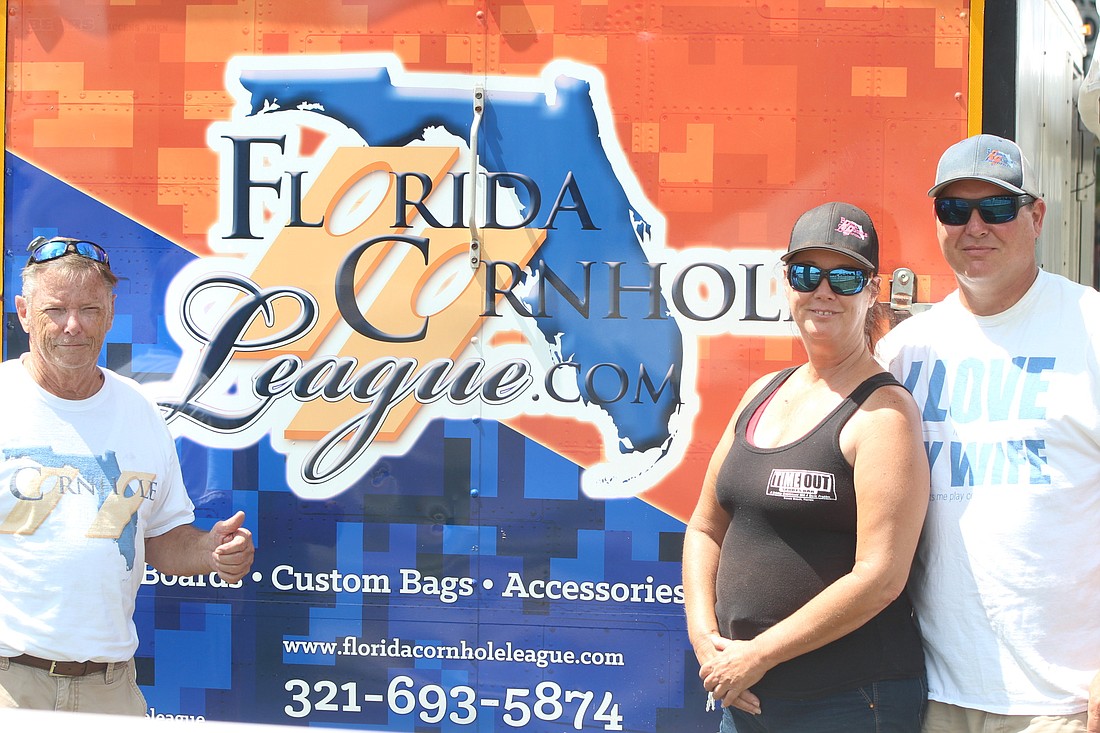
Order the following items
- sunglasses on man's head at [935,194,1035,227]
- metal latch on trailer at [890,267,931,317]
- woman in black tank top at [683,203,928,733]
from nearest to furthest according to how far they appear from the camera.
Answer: woman in black tank top at [683,203,928,733] < sunglasses on man's head at [935,194,1035,227] < metal latch on trailer at [890,267,931,317]

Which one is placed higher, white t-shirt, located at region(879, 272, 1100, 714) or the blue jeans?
white t-shirt, located at region(879, 272, 1100, 714)

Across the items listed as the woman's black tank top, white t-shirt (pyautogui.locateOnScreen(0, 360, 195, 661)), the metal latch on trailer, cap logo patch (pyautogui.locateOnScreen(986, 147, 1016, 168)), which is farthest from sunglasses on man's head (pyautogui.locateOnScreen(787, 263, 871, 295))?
white t-shirt (pyautogui.locateOnScreen(0, 360, 195, 661))

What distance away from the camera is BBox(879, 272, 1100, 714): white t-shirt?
75.5 inches

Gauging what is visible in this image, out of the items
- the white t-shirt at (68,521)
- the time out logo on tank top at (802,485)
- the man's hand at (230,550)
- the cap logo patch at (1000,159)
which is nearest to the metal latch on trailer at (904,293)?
the cap logo patch at (1000,159)

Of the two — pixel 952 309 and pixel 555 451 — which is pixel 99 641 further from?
pixel 952 309

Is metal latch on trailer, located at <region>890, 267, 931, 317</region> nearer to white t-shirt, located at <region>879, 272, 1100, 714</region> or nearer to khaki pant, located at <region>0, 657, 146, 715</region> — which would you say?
white t-shirt, located at <region>879, 272, 1100, 714</region>

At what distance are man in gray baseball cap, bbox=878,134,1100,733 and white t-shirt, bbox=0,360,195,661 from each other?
1.81 metres

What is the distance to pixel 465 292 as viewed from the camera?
2.97m

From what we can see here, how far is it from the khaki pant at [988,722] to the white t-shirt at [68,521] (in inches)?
71.8

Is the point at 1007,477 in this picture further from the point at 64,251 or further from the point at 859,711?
the point at 64,251

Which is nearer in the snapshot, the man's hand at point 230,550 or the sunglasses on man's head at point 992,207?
the sunglasses on man's head at point 992,207

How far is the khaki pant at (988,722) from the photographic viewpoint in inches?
75.0

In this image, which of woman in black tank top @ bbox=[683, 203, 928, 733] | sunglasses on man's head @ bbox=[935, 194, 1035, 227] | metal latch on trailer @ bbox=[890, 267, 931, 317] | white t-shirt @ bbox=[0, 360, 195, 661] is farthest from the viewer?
metal latch on trailer @ bbox=[890, 267, 931, 317]

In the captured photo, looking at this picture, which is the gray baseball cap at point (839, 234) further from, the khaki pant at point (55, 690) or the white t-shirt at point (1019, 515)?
the khaki pant at point (55, 690)
